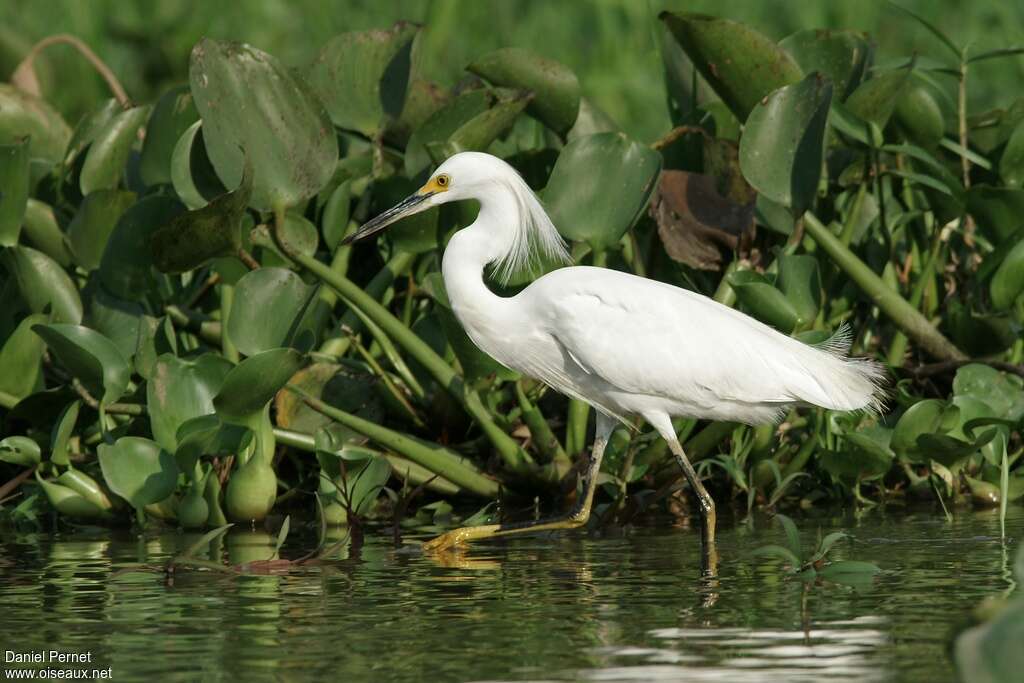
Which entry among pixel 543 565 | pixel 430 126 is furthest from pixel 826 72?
pixel 543 565

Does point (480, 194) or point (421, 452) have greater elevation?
point (480, 194)

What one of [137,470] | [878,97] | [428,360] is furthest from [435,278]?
[878,97]

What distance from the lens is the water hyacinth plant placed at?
21.4 feet

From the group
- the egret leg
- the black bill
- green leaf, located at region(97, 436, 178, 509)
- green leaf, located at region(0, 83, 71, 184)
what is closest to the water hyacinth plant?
green leaf, located at region(97, 436, 178, 509)

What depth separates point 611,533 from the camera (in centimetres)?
639

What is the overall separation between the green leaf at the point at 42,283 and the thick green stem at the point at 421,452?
1.08m

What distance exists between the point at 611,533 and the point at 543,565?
0.73 meters

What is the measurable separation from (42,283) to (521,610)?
10.2 feet

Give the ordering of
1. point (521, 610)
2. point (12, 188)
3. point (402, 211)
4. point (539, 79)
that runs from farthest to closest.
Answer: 1. point (539, 79)
2. point (12, 188)
3. point (402, 211)
4. point (521, 610)

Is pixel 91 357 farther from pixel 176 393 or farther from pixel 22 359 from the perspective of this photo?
pixel 22 359

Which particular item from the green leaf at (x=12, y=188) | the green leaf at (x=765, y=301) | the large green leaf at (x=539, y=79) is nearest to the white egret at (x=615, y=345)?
the green leaf at (x=765, y=301)

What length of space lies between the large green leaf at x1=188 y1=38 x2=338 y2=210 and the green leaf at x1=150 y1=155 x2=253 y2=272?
414mm

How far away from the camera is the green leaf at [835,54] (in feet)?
24.9

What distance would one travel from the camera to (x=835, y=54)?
25.1 ft
